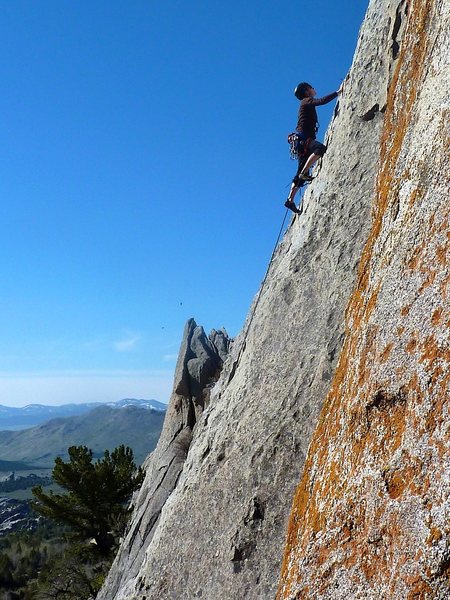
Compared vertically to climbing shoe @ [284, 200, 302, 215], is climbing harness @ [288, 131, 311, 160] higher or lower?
higher

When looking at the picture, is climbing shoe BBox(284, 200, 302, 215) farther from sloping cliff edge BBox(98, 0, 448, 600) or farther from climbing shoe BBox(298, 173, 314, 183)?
climbing shoe BBox(298, 173, 314, 183)

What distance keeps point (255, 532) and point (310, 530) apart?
3585mm

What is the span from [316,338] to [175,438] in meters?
11.7

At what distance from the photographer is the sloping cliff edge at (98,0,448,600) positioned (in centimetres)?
633

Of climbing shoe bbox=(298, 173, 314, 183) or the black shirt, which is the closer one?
the black shirt

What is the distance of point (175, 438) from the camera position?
2075 cm

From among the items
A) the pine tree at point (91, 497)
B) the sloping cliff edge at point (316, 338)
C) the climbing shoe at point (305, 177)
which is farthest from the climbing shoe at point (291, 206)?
the pine tree at point (91, 497)

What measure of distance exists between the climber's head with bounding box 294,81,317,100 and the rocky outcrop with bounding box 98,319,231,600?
38.5 ft

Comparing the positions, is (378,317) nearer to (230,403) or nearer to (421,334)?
(421,334)

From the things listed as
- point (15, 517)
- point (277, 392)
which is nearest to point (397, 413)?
point (277, 392)

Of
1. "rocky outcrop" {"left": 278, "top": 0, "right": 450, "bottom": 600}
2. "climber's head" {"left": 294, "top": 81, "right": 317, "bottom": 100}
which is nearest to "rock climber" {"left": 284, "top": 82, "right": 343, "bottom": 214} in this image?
"climber's head" {"left": 294, "top": 81, "right": 317, "bottom": 100}

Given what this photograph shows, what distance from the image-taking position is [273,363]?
11453 mm

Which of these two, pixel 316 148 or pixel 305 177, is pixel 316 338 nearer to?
pixel 305 177

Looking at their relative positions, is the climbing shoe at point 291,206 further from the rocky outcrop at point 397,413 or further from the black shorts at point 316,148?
the rocky outcrop at point 397,413
